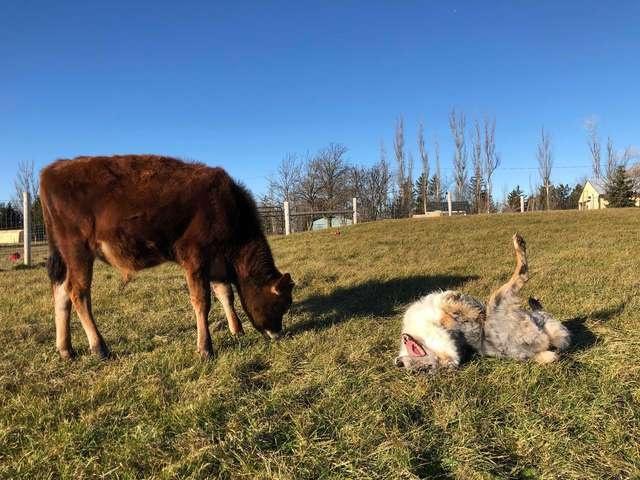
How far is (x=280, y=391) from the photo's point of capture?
3742 millimetres

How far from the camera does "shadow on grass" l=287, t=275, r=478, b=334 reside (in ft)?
20.4

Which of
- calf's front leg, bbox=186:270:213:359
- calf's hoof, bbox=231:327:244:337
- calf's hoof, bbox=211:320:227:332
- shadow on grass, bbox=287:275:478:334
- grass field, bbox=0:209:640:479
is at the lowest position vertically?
grass field, bbox=0:209:640:479

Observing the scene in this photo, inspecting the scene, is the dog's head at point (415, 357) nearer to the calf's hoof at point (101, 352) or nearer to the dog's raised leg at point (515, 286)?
the dog's raised leg at point (515, 286)

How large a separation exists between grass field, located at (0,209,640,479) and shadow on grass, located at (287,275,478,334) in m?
0.07

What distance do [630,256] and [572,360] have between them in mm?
6305

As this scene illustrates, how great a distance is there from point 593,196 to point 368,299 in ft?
226

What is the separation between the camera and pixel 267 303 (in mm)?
5371

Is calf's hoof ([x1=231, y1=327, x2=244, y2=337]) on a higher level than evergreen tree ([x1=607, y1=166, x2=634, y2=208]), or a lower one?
lower

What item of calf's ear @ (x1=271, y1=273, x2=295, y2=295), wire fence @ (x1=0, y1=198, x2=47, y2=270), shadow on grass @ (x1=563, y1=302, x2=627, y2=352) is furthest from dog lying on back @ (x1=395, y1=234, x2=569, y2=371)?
wire fence @ (x1=0, y1=198, x2=47, y2=270)

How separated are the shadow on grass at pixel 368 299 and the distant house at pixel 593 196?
51.6 m

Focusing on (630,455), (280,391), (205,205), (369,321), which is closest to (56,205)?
(205,205)

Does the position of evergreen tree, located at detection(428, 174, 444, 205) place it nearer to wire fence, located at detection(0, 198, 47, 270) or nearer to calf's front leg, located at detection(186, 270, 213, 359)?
wire fence, located at detection(0, 198, 47, 270)

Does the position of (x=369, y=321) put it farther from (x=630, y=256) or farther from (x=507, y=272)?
(x=630, y=256)

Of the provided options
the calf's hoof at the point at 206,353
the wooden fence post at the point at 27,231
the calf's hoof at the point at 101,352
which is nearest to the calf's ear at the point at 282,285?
the calf's hoof at the point at 206,353
